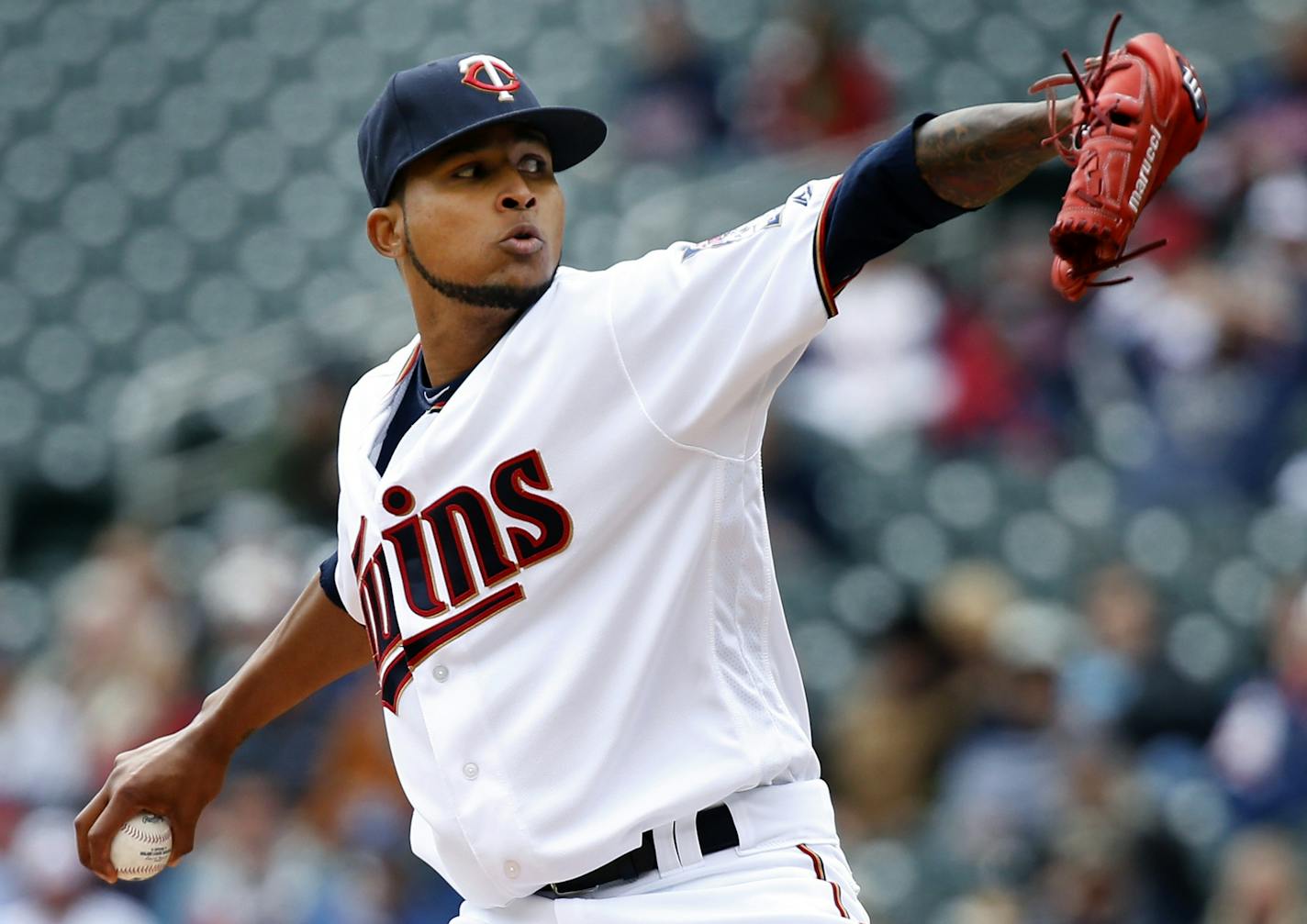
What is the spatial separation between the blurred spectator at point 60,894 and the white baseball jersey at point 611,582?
4355mm

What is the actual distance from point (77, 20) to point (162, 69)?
28.3 inches

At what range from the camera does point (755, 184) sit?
7.48m

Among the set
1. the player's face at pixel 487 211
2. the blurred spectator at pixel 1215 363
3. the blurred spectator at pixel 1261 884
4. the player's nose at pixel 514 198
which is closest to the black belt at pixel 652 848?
the player's face at pixel 487 211

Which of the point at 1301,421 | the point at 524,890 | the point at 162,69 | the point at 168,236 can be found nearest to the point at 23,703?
the point at 168,236

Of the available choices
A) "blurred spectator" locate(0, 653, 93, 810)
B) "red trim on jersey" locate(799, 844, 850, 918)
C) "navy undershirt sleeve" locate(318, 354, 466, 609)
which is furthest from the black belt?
"blurred spectator" locate(0, 653, 93, 810)

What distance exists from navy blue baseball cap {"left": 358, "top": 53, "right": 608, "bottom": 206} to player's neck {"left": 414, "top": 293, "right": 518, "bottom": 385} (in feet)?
0.66

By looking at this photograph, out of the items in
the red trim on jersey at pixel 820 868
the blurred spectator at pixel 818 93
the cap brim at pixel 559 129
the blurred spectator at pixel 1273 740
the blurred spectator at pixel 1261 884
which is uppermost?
the blurred spectator at pixel 818 93

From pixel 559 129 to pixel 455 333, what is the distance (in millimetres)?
338

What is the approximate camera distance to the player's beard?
8.71 feet

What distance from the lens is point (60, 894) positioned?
652 cm

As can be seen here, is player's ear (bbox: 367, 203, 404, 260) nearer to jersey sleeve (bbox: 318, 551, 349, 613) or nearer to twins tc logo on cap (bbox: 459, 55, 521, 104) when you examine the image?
twins tc logo on cap (bbox: 459, 55, 521, 104)

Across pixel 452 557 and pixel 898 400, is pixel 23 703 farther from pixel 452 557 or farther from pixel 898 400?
pixel 452 557

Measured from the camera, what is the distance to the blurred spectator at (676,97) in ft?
27.2

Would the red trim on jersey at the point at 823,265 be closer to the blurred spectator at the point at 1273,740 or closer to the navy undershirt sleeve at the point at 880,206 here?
the navy undershirt sleeve at the point at 880,206
